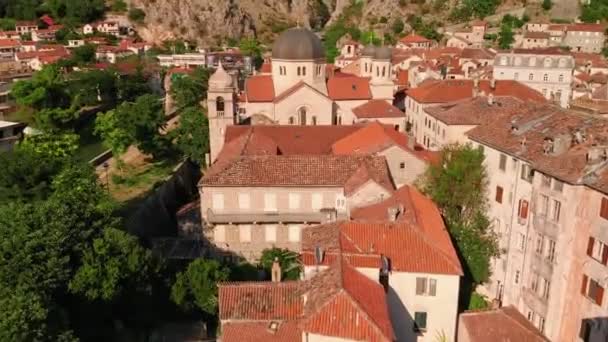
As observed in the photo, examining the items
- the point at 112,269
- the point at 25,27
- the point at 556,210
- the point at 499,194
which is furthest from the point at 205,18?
the point at 556,210

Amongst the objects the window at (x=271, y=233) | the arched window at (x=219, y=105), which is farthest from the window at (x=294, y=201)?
the arched window at (x=219, y=105)

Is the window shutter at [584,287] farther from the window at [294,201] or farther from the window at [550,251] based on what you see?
the window at [294,201]

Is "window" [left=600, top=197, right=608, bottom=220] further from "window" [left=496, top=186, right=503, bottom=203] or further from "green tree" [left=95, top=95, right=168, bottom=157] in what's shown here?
"green tree" [left=95, top=95, right=168, bottom=157]

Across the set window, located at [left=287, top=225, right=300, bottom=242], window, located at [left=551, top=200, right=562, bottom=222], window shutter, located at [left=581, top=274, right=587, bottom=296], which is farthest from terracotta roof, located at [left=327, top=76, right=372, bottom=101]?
window shutter, located at [left=581, top=274, right=587, bottom=296]

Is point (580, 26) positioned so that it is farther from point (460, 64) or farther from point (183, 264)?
point (183, 264)

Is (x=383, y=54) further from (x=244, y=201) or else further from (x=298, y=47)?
(x=244, y=201)

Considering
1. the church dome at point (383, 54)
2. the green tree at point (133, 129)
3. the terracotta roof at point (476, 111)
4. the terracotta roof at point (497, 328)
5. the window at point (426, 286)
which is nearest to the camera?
the window at point (426, 286)
